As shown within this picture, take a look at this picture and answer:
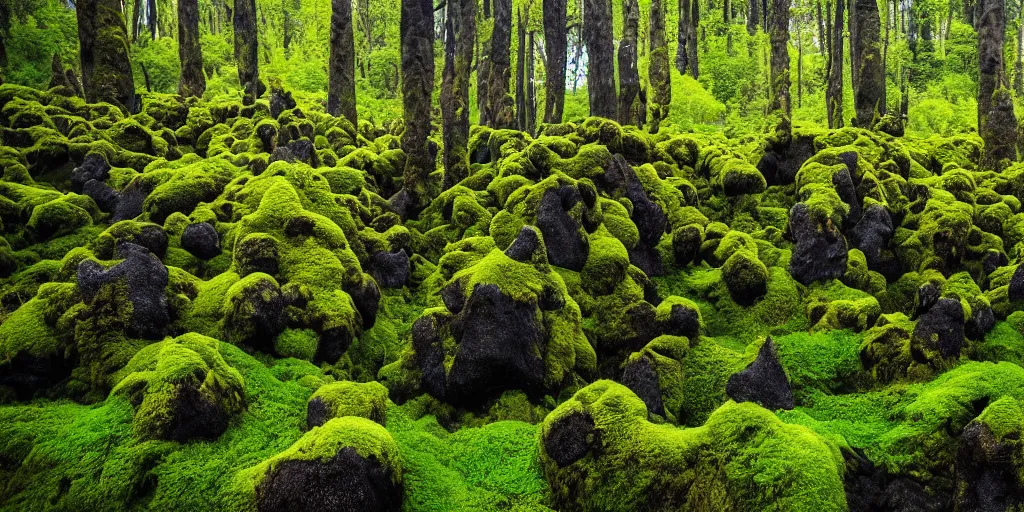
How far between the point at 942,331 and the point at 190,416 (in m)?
8.69

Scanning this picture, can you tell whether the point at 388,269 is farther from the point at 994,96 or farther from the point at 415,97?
the point at 994,96

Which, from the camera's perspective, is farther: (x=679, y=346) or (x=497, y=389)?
(x=679, y=346)

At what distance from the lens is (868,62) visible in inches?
716

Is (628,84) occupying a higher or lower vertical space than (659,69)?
lower

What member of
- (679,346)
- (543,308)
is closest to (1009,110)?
(679,346)

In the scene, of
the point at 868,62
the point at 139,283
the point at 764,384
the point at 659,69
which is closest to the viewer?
the point at 139,283

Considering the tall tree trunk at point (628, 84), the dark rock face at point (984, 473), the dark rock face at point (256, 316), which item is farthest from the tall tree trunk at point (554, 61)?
the dark rock face at point (984, 473)

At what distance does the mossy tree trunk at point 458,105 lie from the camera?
14.6 metres

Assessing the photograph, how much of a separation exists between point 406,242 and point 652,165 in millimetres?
6359

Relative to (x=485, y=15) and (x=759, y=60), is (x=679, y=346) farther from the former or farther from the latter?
(x=759, y=60)

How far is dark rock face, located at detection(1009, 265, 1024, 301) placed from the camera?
9.38 metres

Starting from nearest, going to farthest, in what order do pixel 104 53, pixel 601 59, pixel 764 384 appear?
pixel 764 384 < pixel 104 53 < pixel 601 59

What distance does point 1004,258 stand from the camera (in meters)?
11.4

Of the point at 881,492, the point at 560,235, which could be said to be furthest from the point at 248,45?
the point at 881,492
